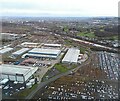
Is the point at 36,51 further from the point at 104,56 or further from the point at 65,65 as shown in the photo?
the point at 104,56

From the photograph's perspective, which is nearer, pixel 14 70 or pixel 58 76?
pixel 14 70

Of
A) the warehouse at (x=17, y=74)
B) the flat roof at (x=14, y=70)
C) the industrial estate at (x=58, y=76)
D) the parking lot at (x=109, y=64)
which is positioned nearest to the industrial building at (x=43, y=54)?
the industrial estate at (x=58, y=76)

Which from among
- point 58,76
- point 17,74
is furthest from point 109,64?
point 17,74

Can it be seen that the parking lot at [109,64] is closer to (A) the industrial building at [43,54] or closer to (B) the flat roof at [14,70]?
(A) the industrial building at [43,54]

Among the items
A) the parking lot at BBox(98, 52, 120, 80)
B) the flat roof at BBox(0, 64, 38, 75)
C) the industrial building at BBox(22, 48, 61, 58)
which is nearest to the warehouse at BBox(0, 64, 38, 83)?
the flat roof at BBox(0, 64, 38, 75)

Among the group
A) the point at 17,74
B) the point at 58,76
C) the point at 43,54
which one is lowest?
the point at 58,76

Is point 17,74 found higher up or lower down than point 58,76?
higher up

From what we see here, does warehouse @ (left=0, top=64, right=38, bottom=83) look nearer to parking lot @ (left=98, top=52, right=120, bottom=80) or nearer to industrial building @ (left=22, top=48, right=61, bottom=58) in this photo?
industrial building @ (left=22, top=48, right=61, bottom=58)

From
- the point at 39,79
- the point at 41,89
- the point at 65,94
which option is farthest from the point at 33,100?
the point at 39,79

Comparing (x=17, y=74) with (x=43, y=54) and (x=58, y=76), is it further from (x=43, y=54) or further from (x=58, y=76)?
(x=43, y=54)
